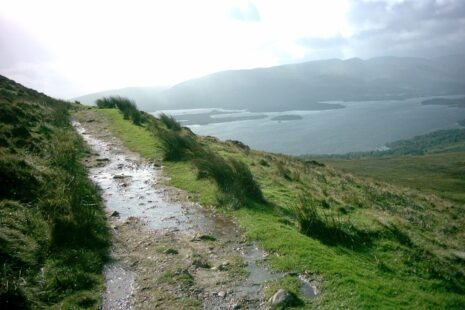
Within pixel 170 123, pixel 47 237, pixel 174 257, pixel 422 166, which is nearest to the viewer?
pixel 47 237

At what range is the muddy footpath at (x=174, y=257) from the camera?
5816 millimetres

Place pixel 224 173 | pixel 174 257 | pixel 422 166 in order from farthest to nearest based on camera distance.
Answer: pixel 422 166 → pixel 224 173 → pixel 174 257

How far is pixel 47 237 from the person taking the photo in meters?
6.97

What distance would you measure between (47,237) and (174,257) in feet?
8.42

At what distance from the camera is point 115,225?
342 inches

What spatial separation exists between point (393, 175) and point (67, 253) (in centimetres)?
9245

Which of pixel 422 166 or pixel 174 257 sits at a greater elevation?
pixel 174 257

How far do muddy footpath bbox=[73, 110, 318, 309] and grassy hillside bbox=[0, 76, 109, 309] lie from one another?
0.42 metres

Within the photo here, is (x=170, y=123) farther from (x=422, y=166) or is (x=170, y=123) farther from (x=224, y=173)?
(x=422, y=166)

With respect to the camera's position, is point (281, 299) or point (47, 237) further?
point (47, 237)

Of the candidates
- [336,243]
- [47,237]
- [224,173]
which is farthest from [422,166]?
[47,237]

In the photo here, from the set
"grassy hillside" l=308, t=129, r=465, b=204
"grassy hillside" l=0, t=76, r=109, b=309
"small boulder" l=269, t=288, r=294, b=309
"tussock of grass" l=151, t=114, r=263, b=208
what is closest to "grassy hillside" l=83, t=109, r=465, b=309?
"tussock of grass" l=151, t=114, r=263, b=208

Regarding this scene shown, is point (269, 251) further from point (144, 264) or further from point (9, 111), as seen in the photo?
point (9, 111)

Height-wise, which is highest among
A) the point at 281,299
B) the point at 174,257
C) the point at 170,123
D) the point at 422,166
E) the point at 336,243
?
the point at 170,123
